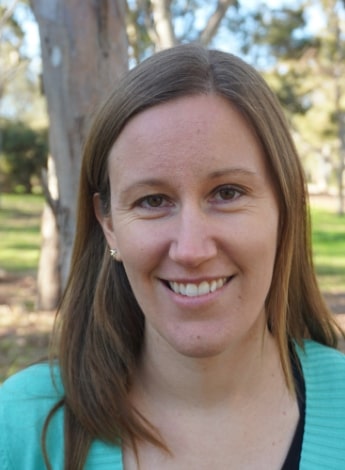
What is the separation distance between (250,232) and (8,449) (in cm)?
80

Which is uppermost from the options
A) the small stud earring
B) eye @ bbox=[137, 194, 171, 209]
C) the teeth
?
eye @ bbox=[137, 194, 171, 209]

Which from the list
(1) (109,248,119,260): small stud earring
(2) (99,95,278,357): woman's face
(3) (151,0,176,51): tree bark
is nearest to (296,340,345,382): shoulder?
(2) (99,95,278,357): woman's face

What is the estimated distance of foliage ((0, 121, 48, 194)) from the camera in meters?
34.0

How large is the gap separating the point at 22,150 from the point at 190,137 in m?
33.8

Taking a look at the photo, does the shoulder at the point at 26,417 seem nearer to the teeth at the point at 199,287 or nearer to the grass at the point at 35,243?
the teeth at the point at 199,287

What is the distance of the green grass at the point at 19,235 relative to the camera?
13.3 m

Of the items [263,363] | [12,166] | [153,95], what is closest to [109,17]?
[153,95]

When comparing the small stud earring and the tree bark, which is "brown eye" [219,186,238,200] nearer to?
the small stud earring

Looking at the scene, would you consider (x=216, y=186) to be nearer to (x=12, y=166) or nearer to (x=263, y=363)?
(x=263, y=363)

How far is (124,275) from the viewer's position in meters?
2.07

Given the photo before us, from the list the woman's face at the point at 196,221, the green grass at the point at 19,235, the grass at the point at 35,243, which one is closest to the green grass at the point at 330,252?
the grass at the point at 35,243

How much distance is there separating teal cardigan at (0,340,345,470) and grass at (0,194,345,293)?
8.57 meters

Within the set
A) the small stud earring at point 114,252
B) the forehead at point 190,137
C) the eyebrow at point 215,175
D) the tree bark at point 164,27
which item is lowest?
the small stud earring at point 114,252

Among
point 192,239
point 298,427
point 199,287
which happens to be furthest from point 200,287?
point 298,427
